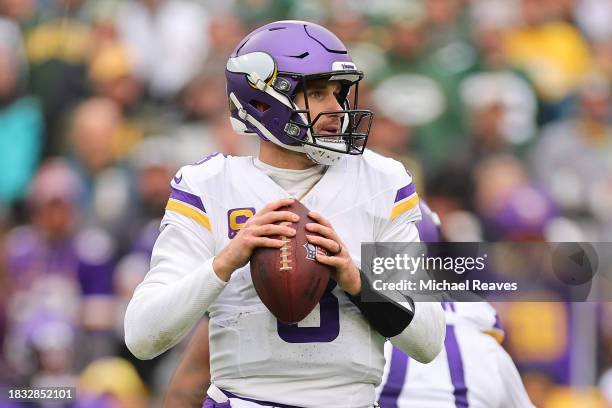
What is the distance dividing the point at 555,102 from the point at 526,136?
20.5 inches

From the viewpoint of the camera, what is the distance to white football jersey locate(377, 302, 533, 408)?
15.2 ft

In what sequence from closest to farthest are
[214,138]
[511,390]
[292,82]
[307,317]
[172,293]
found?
[172,293]
[307,317]
[292,82]
[511,390]
[214,138]

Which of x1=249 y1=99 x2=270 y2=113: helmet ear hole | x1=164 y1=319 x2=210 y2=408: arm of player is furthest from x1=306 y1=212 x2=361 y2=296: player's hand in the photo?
x1=164 y1=319 x2=210 y2=408: arm of player

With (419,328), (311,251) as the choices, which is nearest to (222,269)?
(311,251)

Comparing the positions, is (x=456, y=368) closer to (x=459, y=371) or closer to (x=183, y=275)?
(x=459, y=371)

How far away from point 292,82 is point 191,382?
1345 millimetres

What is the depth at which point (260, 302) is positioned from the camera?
375 centimetres

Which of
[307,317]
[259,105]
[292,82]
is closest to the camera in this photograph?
[307,317]

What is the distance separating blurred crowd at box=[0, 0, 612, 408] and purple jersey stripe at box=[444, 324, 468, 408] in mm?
2380

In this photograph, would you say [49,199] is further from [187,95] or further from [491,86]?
[491,86]

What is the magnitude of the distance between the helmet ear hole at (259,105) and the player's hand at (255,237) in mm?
439

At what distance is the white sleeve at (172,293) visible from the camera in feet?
11.8

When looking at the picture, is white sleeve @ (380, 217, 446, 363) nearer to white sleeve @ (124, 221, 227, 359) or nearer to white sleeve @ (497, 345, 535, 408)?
white sleeve @ (124, 221, 227, 359)

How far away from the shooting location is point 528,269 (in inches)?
269
